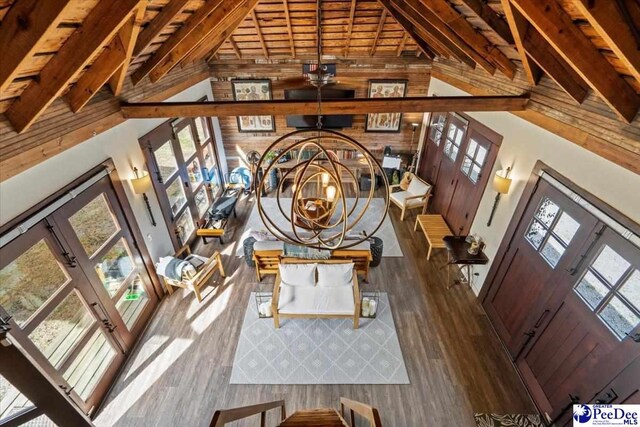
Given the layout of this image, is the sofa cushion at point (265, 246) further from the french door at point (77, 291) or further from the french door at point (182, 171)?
the french door at point (77, 291)

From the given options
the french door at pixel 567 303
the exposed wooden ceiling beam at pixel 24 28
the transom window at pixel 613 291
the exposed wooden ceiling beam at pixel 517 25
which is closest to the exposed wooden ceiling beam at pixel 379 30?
the exposed wooden ceiling beam at pixel 517 25

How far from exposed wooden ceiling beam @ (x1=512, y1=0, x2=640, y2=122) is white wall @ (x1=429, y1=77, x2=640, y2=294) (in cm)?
55

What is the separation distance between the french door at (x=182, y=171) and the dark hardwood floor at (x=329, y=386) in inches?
60.7

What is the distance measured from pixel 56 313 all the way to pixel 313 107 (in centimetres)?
390

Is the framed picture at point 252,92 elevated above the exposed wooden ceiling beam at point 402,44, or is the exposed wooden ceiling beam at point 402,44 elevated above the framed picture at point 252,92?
the exposed wooden ceiling beam at point 402,44

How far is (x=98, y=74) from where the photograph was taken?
3035 millimetres

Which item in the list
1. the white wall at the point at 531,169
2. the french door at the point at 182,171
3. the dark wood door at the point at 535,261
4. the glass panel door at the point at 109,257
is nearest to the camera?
the white wall at the point at 531,169

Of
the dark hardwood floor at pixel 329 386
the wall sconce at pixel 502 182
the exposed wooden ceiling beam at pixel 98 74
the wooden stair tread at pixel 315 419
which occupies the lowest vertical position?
the dark hardwood floor at pixel 329 386

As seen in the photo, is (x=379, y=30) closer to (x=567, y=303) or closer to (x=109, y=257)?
(x=567, y=303)

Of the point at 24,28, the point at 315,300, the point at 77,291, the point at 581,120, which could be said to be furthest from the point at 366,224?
the point at 24,28

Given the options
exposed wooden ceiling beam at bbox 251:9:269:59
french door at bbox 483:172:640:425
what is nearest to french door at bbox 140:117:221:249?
exposed wooden ceiling beam at bbox 251:9:269:59

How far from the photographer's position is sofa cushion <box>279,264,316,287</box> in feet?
15.3

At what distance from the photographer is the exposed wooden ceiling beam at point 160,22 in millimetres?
3059

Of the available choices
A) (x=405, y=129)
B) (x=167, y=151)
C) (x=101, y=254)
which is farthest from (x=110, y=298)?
(x=405, y=129)
